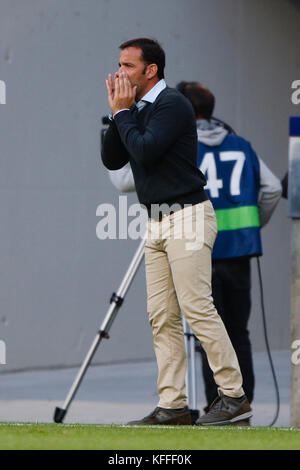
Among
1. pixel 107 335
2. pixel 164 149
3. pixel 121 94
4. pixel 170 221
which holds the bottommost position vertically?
pixel 107 335

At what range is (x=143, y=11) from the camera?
10.4m

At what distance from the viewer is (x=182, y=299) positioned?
18.4 feet

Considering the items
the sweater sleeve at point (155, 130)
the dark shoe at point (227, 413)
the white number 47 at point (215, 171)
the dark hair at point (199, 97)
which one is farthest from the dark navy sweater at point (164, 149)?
the dark hair at point (199, 97)

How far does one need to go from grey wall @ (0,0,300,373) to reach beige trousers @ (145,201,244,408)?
12.3ft

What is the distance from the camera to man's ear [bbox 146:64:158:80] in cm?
569

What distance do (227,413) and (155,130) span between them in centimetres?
133

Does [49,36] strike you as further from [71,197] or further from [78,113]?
[71,197]

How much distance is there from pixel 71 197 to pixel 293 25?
349 cm

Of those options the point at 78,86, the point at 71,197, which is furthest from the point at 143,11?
the point at 71,197

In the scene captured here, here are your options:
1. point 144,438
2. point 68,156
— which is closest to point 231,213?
point 144,438

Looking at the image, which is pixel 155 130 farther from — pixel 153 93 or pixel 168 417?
pixel 168 417

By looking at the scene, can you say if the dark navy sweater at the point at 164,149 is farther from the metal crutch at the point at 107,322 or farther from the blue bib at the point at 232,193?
the metal crutch at the point at 107,322

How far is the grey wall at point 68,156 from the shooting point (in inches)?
371

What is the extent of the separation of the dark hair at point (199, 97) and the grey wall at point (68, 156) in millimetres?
2795
